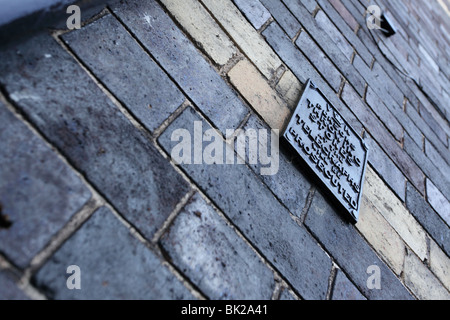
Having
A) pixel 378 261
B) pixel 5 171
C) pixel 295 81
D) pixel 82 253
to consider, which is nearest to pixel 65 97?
pixel 5 171

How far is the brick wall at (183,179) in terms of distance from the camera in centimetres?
70

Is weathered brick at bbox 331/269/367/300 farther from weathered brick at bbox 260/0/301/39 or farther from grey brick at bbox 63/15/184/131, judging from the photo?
weathered brick at bbox 260/0/301/39

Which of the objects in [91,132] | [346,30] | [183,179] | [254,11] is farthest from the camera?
[346,30]

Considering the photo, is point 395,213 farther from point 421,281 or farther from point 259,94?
point 259,94

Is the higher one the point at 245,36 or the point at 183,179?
the point at 245,36

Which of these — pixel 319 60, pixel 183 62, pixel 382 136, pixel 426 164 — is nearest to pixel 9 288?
pixel 183 62

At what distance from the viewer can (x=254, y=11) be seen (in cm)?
151

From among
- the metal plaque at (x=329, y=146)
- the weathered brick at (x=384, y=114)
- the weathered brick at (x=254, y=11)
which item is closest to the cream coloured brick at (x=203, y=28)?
the weathered brick at (x=254, y=11)

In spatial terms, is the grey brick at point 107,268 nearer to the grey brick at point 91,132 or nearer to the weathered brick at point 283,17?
the grey brick at point 91,132

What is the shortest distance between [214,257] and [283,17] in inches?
55.0

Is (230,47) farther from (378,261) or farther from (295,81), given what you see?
(378,261)

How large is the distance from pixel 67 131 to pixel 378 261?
1.32m

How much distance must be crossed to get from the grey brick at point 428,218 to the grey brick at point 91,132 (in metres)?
1.41

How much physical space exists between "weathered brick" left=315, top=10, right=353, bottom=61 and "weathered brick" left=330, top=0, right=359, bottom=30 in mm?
237
